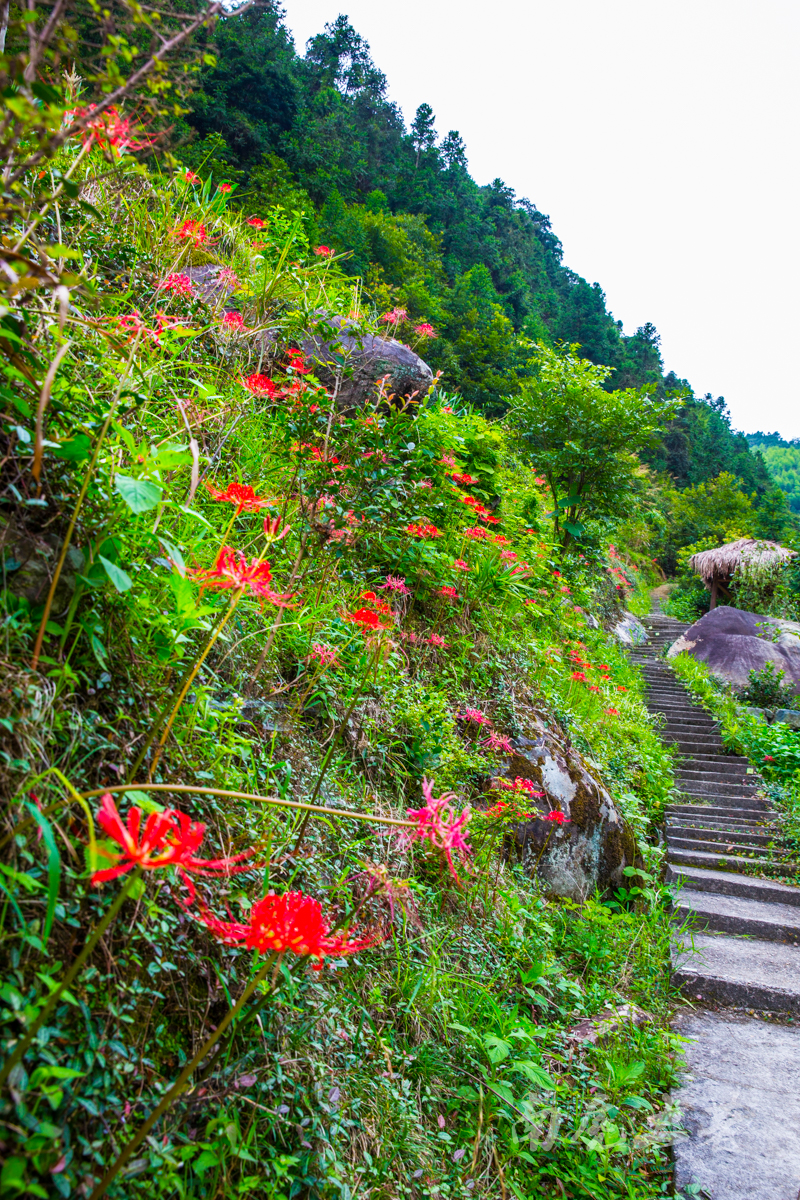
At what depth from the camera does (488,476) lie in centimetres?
488

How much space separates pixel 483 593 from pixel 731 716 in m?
8.08

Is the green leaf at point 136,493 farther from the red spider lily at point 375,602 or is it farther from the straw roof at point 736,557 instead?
the straw roof at point 736,557

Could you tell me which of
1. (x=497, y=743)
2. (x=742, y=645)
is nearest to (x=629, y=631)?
(x=742, y=645)

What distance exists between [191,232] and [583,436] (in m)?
6.82

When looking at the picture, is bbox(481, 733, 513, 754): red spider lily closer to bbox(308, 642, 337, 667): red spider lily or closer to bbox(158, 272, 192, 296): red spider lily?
bbox(308, 642, 337, 667): red spider lily

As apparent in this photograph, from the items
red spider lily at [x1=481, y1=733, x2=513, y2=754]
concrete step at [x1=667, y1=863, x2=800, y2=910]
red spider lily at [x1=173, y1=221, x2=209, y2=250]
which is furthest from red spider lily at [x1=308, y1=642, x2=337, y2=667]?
concrete step at [x1=667, y1=863, x2=800, y2=910]

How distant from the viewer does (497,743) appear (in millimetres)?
3145

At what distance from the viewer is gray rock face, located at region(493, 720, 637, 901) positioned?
3.39 m

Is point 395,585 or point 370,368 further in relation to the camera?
point 370,368

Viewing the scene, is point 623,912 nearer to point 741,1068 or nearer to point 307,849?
point 741,1068

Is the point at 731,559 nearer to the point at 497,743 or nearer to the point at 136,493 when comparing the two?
the point at 497,743

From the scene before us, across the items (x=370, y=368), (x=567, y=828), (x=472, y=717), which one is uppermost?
(x=370, y=368)

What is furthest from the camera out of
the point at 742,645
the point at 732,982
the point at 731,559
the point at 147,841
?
the point at 731,559

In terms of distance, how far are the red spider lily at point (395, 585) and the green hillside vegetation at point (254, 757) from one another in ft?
0.25
